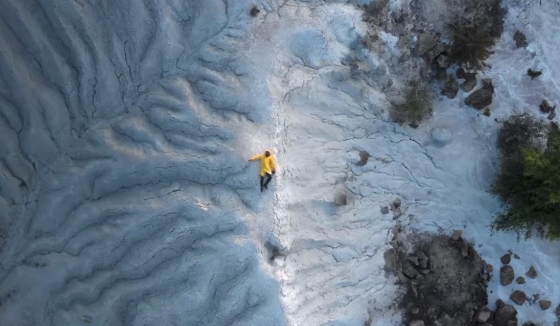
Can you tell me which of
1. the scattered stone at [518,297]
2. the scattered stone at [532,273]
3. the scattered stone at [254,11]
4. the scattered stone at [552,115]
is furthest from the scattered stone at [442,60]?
the scattered stone at [518,297]

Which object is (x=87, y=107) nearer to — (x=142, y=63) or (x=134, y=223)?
(x=142, y=63)

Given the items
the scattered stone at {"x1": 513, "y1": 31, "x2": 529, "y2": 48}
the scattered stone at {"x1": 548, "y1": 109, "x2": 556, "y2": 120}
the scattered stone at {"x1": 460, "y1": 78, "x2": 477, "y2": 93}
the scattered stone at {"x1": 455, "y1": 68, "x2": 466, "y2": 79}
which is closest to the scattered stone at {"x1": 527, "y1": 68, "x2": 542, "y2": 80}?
the scattered stone at {"x1": 513, "y1": 31, "x2": 529, "y2": 48}

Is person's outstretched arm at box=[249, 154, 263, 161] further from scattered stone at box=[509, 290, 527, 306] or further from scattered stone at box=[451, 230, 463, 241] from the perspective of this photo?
scattered stone at box=[509, 290, 527, 306]

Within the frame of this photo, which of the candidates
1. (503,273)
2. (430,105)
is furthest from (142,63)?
(503,273)

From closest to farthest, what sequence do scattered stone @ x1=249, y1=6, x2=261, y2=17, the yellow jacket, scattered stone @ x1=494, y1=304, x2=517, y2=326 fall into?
1. the yellow jacket
2. scattered stone @ x1=249, y1=6, x2=261, y2=17
3. scattered stone @ x1=494, y1=304, x2=517, y2=326

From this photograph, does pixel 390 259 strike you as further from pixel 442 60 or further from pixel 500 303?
pixel 442 60

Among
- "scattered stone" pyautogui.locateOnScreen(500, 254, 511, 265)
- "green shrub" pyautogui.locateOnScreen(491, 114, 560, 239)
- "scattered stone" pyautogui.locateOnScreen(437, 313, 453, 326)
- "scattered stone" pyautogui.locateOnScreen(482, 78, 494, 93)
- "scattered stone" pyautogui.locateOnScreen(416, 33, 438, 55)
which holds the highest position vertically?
"scattered stone" pyautogui.locateOnScreen(416, 33, 438, 55)
